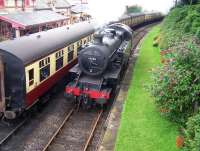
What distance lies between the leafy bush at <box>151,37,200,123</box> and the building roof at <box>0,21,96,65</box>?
5.41m

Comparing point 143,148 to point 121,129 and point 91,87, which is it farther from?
point 91,87

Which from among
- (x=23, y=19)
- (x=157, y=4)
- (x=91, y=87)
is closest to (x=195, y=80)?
(x=91, y=87)

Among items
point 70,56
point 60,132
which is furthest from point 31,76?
point 70,56

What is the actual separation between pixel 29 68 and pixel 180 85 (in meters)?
6.26

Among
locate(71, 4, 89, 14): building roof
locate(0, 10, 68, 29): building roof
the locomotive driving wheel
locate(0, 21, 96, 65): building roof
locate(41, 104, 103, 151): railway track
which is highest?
locate(71, 4, 89, 14): building roof

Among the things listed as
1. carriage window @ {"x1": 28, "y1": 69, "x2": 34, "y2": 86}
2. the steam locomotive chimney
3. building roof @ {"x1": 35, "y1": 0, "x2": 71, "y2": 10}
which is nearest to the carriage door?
carriage window @ {"x1": 28, "y1": 69, "x2": 34, "y2": 86}

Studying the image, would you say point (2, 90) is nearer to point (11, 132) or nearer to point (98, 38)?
point (11, 132)

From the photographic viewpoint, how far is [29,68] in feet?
42.6

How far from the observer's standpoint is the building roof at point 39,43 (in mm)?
12734

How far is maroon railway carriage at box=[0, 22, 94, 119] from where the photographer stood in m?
12.5

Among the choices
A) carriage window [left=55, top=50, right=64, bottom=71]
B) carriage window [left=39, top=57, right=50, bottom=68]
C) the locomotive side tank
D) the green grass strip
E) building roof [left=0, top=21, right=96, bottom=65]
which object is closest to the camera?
the green grass strip

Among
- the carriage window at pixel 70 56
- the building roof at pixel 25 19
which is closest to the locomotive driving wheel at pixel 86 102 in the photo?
the carriage window at pixel 70 56

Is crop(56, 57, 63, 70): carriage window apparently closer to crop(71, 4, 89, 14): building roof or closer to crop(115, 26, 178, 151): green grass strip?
crop(115, 26, 178, 151): green grass strip

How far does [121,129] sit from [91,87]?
10.4 feet
